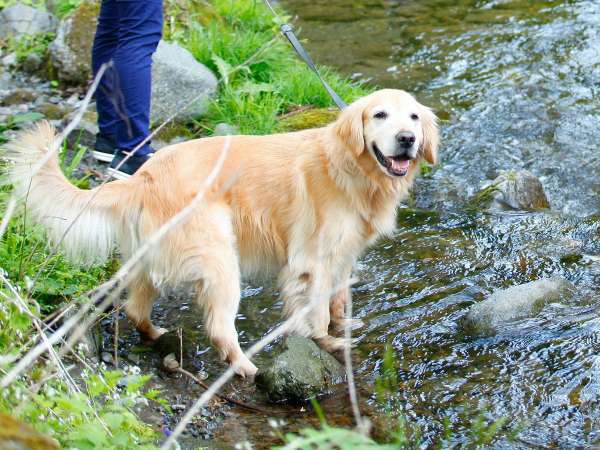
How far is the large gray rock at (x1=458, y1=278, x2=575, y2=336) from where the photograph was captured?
4.21 metres

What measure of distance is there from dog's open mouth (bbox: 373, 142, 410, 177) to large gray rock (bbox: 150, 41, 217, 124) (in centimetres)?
267

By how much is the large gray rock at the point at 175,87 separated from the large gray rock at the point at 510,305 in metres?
3.15

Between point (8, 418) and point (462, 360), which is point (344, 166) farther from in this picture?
point (8, 418)

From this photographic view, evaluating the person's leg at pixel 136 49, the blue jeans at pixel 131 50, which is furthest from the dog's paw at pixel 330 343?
the person's leg at pixel 136 49

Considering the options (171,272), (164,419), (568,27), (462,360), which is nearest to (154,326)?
(171,272)

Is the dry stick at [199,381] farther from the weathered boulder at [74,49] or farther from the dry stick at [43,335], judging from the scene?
the weathered boulder at [74,49]

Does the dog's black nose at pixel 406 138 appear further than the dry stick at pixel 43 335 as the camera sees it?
Yes

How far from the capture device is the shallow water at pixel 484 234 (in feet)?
12.1

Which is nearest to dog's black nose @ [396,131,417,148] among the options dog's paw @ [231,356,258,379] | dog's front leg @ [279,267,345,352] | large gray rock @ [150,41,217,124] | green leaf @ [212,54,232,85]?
dog's front leg @ [279,267,345,352]

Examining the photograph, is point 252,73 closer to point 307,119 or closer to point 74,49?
point 307,119

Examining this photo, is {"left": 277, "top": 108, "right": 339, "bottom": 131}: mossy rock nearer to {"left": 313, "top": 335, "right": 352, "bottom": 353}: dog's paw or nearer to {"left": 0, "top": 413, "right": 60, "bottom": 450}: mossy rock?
{"left": 313, "top": 335, "right": 352, "bottom": 353}: dog's paw

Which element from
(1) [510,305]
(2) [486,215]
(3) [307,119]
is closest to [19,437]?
(1) [510,305]

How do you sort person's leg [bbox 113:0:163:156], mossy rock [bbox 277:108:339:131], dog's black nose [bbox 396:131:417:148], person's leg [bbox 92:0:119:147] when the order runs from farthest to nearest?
mossy rock [bbox 277:108:339:131], person's leg [bbox 92:0:119:147], person's leg [bbox 113:0:163:156], dog's black nose [bbox 396:131:417:148]

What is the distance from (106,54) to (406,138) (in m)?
2.27
